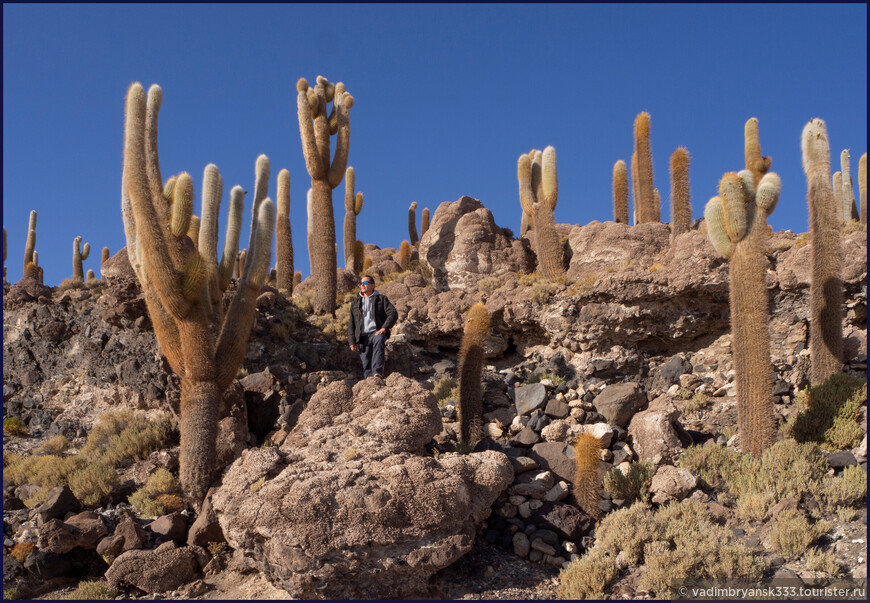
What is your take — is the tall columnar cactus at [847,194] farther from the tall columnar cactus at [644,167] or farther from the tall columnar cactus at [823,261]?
the tall columnar cactus at [823,261]

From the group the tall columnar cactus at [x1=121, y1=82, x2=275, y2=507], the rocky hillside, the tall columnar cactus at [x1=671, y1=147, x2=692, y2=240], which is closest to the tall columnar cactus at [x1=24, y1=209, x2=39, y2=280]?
the rocky hillside

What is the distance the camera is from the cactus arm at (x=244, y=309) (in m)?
8.38

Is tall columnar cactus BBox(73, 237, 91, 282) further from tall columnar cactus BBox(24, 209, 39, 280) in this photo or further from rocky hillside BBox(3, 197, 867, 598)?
rocky hillside BBox(3, 197, 867, 598)

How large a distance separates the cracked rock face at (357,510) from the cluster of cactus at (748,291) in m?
3.35

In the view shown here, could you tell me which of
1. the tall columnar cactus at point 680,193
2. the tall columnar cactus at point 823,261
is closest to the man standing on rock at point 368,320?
the tall columnar cactus at point 823,261

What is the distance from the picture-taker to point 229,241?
9.12m

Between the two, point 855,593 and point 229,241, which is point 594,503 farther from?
point 229,241

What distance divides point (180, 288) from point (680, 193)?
35.4 feet

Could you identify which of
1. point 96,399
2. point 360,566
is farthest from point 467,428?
point 96,399

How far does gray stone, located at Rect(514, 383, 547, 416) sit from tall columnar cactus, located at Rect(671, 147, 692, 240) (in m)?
5.92

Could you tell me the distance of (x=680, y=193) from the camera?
14.2 m

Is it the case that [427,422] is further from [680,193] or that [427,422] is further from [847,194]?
[847,194]

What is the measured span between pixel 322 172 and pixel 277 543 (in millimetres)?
10689

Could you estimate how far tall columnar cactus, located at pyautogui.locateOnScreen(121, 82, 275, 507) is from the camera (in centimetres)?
782
